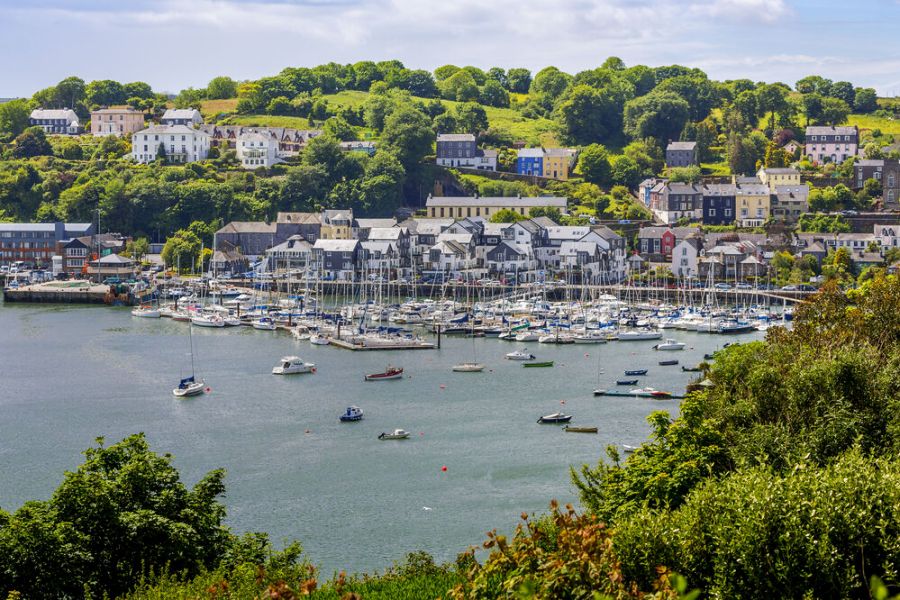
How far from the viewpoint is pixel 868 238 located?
5178 cm

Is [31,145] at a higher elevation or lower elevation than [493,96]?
lower

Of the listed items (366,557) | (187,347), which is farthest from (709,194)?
(366,557)

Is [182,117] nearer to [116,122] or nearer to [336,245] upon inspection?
[116,122]

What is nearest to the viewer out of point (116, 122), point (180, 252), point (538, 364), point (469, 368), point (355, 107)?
point (469, 368)

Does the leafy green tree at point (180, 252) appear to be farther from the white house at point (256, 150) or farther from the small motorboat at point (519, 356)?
the small motorboat at point (519, 356)

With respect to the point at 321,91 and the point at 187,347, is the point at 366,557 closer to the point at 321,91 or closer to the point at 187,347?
the point at 187,347

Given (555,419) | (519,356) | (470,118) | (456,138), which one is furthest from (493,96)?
(555,419)

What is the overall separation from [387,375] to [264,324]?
10.6m

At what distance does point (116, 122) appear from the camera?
245 ft

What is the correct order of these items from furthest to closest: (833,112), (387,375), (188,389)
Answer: (833,112) → (387,375) → (188,389)

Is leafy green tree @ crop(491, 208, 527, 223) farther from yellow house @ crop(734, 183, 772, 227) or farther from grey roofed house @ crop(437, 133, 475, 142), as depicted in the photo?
grey roofed house @ crop(437, 133, 475, 142)

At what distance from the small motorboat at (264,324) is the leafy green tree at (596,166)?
27788mm

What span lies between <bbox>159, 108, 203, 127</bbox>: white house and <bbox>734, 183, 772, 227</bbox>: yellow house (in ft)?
109

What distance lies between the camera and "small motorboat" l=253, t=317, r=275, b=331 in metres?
41.4
